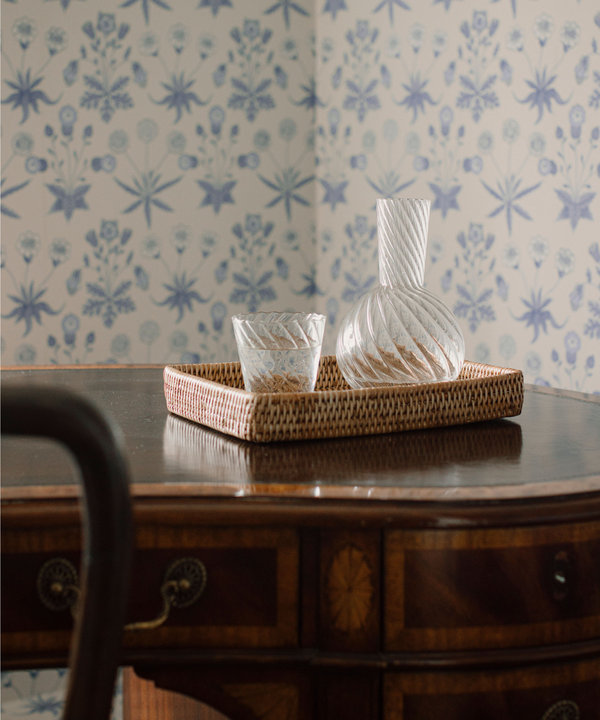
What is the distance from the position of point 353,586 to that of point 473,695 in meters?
0.14

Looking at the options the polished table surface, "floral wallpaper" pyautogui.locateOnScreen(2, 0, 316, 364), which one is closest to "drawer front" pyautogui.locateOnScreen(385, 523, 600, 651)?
the polished table surface

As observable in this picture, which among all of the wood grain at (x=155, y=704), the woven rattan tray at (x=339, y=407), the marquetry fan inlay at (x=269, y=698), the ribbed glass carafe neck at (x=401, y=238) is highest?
the ribbed glass carafe neck at (x=401, y=238)

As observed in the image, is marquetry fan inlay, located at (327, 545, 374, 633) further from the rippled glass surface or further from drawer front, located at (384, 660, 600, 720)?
the rippled glass surface

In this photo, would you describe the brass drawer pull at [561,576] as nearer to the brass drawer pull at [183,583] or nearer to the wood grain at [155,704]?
the brass drawer pull at [183,583]

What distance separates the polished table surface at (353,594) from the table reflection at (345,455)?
0.07 feet

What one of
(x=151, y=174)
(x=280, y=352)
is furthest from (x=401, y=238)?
(x=151, y=174)

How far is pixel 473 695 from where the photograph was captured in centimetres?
63

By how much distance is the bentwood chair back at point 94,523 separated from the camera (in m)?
0.27

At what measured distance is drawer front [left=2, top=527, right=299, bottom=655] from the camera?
618mm

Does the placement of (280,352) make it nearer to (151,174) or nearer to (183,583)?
(183,583)

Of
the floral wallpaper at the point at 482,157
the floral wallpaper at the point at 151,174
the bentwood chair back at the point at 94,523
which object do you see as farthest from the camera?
the floral wallpaper at the point at 151,174

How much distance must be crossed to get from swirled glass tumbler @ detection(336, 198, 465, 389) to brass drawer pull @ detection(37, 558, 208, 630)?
39cm

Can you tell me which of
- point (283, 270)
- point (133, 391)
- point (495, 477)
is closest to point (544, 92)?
point (283, 270)

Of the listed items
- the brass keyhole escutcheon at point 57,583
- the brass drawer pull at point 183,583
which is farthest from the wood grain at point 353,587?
the brass keyhole escutcheon at point 57,583
